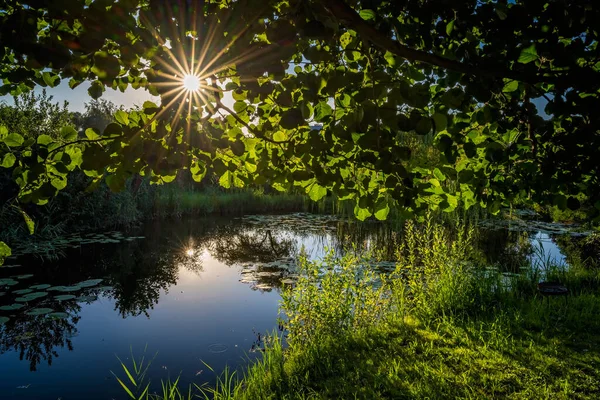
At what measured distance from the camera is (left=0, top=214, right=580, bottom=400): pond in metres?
4.39

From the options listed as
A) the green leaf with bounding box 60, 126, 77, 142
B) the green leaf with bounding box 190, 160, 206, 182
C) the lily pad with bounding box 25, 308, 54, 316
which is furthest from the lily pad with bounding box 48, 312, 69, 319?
the green leaf with bounding box 60, 126, 77, 142

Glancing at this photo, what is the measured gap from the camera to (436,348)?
3.88 m

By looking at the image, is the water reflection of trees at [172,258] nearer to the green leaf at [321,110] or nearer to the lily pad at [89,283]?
the lily pad at [89,283]

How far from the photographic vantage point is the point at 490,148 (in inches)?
70.2

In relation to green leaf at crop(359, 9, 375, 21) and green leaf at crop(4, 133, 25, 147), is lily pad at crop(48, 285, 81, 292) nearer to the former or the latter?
green leaf at crop(4, 133, 25, 147)

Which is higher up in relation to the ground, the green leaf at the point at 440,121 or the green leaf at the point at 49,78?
the green leaf at the point at 49,78

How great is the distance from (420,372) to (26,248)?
963 centimetres

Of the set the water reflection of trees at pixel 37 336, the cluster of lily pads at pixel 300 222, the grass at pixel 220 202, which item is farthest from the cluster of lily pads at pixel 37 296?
the grass at pixel 220 202

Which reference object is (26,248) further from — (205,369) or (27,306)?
(205,369)

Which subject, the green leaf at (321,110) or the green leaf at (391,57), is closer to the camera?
the green leaf at (321,110)

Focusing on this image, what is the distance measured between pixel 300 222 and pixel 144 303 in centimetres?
885

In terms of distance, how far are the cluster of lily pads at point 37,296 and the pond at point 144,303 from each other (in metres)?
0.02

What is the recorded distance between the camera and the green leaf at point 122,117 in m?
1.64

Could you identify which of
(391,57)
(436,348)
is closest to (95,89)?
(391,57)
